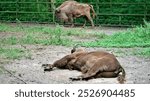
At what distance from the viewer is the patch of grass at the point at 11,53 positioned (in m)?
12.3

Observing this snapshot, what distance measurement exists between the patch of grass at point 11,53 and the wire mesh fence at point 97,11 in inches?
364

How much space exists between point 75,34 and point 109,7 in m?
5.49

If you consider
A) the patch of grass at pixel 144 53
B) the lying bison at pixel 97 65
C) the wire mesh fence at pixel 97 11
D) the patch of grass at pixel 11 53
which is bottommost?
the wire mesh fence at pixel 97 11

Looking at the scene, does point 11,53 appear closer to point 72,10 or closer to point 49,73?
point 49,73

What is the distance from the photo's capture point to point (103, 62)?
9609mm

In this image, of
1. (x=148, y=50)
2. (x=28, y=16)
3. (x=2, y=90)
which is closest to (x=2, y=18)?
(x=28, y=16)

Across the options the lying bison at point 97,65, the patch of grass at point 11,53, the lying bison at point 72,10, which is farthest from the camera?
the lying bison at point 72,10

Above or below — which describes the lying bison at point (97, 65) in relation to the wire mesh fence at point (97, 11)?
above

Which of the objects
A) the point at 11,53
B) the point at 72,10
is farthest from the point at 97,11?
the point at 11,53

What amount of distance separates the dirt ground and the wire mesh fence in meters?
9.40

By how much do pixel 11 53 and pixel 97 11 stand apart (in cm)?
1074

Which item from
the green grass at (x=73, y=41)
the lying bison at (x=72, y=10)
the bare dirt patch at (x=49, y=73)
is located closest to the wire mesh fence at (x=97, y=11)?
the lying bison at (x=72, y=10)

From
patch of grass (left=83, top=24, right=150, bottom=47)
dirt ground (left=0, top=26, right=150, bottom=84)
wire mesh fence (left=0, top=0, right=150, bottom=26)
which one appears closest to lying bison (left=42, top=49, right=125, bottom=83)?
dirt ground (left=0, top=26, right=150, bottom=84)

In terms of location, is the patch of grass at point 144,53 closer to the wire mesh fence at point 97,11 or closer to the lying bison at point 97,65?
the lying bison at point 97,65
